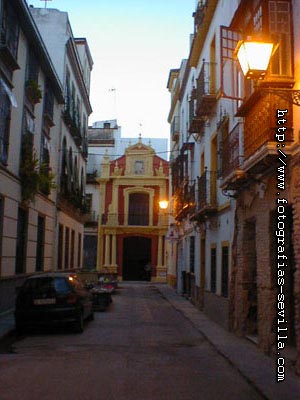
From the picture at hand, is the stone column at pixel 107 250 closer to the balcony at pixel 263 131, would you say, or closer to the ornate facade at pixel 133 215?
the ornate facade at pixel 133 215

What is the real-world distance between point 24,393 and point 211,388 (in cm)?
243

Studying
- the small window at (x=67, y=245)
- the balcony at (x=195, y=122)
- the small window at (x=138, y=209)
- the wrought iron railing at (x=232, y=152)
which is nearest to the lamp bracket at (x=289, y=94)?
the wrought iron railing at (x=232, y=152)

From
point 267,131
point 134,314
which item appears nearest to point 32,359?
point 267,131

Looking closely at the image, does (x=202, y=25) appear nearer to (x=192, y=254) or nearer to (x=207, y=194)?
(x=207, y=194)

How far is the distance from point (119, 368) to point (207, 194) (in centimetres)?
832

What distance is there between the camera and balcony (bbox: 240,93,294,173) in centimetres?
811

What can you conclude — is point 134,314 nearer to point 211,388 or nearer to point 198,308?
point 198,308

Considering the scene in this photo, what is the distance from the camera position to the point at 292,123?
8.12m

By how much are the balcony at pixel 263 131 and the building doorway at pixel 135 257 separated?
33.0 metres

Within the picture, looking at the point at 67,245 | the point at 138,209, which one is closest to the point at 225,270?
the point at 67,245

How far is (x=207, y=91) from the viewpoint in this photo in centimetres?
1569

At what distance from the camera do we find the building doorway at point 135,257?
139 ft

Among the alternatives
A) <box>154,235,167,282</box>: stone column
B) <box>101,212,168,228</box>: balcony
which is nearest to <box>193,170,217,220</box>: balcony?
<box>154,235,167,282</box>: stone column

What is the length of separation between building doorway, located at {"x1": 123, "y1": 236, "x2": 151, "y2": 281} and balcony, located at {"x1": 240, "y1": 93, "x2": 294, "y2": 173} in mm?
32964
